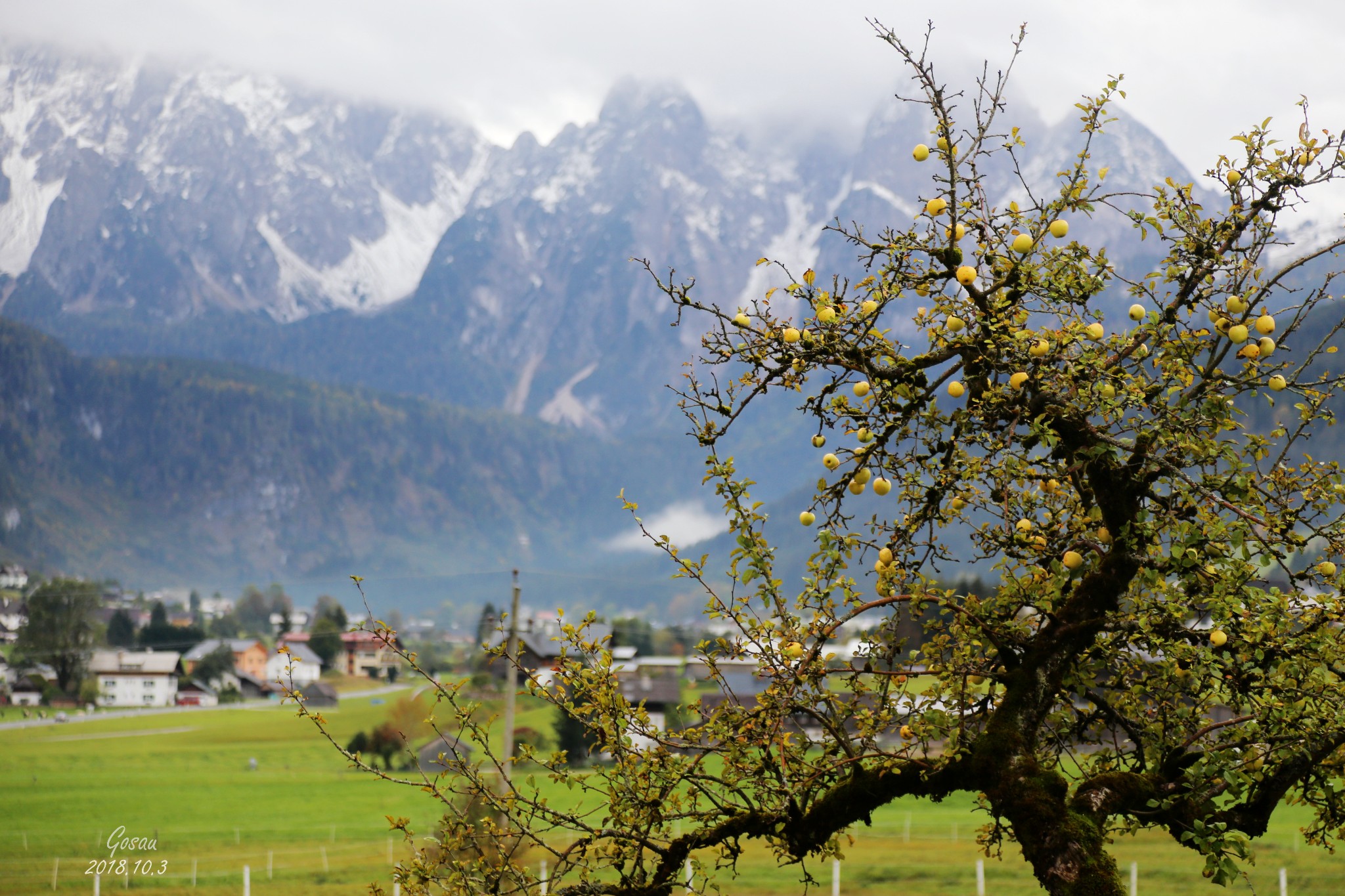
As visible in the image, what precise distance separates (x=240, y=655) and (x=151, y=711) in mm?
32517

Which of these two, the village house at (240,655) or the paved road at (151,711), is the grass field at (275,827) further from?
the village house at (240,655)

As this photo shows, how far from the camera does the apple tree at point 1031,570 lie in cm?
584

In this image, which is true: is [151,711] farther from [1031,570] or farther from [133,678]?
[1031,570]

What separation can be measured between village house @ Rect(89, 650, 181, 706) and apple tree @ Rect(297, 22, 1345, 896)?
5325 inches

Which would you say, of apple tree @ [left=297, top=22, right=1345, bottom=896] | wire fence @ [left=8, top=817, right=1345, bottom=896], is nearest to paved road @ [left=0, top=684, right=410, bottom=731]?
wire fence @ [left=8, top=817, right=1345, bottom=896]

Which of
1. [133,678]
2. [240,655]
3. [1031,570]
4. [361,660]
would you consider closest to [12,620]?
[133,678]

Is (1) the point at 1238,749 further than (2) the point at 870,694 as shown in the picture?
No

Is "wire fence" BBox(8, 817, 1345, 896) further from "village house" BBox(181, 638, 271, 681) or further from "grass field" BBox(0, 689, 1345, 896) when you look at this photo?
"village house" BBox(181, 638, 271, 681)

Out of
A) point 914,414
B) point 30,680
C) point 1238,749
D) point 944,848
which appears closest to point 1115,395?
point 914,414

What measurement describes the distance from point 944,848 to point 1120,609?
150 feet

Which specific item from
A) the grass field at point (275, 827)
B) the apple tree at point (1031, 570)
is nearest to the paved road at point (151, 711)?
the grass field at point (275, 827)

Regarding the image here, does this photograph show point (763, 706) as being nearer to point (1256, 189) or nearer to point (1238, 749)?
point (1238, 749)

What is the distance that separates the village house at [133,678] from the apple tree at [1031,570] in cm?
13526

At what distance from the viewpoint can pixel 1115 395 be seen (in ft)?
18.7
